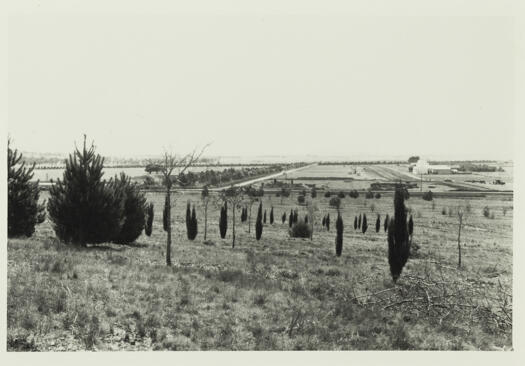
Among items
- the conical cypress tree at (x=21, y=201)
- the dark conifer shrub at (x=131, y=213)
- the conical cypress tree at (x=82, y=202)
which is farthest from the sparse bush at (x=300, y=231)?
the conical cypress tree at (x=21, y=201)

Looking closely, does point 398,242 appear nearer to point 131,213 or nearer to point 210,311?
point 210,311

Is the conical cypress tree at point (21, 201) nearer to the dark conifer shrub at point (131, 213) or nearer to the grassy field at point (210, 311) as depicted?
the grassy field at point (210, 311)

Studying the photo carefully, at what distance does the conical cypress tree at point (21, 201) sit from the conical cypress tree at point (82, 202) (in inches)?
44.2

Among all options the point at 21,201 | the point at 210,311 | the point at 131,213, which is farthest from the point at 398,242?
the point at 21,201

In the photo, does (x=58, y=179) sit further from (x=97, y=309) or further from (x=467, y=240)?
(x=467, y=240)

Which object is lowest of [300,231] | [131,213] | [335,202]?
[300,231]

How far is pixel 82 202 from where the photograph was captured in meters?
15.2

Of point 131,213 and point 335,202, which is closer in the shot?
point 131,213

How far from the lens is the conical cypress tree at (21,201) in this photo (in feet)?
49.0

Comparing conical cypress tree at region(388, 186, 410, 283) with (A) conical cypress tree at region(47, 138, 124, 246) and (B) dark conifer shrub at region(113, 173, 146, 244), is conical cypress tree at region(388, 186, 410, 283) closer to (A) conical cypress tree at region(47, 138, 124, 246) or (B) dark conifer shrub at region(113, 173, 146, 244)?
(A) conical cypress tree at region(47, 138, 124, 246)

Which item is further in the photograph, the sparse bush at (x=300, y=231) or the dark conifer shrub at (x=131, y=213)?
the sparse bush at (x=300, y=231)

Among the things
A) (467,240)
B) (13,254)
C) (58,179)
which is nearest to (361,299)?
(13,254)

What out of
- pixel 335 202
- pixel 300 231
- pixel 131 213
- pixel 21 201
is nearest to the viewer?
pixel 21 201

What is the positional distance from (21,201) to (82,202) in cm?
272
